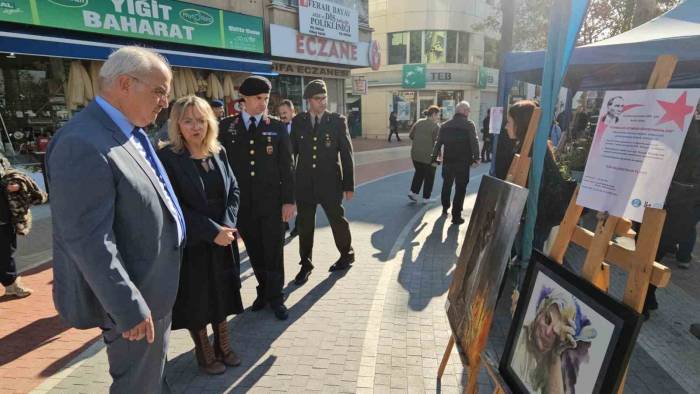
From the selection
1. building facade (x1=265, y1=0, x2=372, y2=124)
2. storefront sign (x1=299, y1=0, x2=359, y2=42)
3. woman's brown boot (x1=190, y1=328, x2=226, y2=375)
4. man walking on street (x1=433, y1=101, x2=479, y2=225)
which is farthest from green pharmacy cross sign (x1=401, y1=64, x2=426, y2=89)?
woman's brown boot (x1=190, y1=328, x2=226, y2=375)

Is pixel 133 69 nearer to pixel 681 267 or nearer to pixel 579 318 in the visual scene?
pixel 579 318

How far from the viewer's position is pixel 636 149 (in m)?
1.73

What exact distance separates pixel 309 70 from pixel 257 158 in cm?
1384

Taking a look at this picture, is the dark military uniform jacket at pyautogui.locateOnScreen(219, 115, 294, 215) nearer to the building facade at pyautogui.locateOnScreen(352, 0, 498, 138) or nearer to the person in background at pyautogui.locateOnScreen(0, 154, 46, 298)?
the person in background at pyautogui.locateOnScreen(0, 154, 46, 298)

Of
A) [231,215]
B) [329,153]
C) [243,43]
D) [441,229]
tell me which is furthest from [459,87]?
[231,215]

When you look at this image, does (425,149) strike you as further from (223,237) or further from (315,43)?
(315,43)

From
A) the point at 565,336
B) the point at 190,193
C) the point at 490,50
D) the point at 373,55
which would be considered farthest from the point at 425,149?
the point at 490,50

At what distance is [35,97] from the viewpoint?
30.0 feet

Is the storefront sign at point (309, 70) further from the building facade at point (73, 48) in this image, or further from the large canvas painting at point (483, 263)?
the large canvas painting at point (483, 263)

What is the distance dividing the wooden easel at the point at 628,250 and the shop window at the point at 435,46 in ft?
86.3

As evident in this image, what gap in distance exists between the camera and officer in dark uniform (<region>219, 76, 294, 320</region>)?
3.65 metres

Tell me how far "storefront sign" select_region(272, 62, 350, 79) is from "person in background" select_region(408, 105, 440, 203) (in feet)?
26.7

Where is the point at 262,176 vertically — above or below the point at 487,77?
below

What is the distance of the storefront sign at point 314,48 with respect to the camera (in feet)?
46.5
